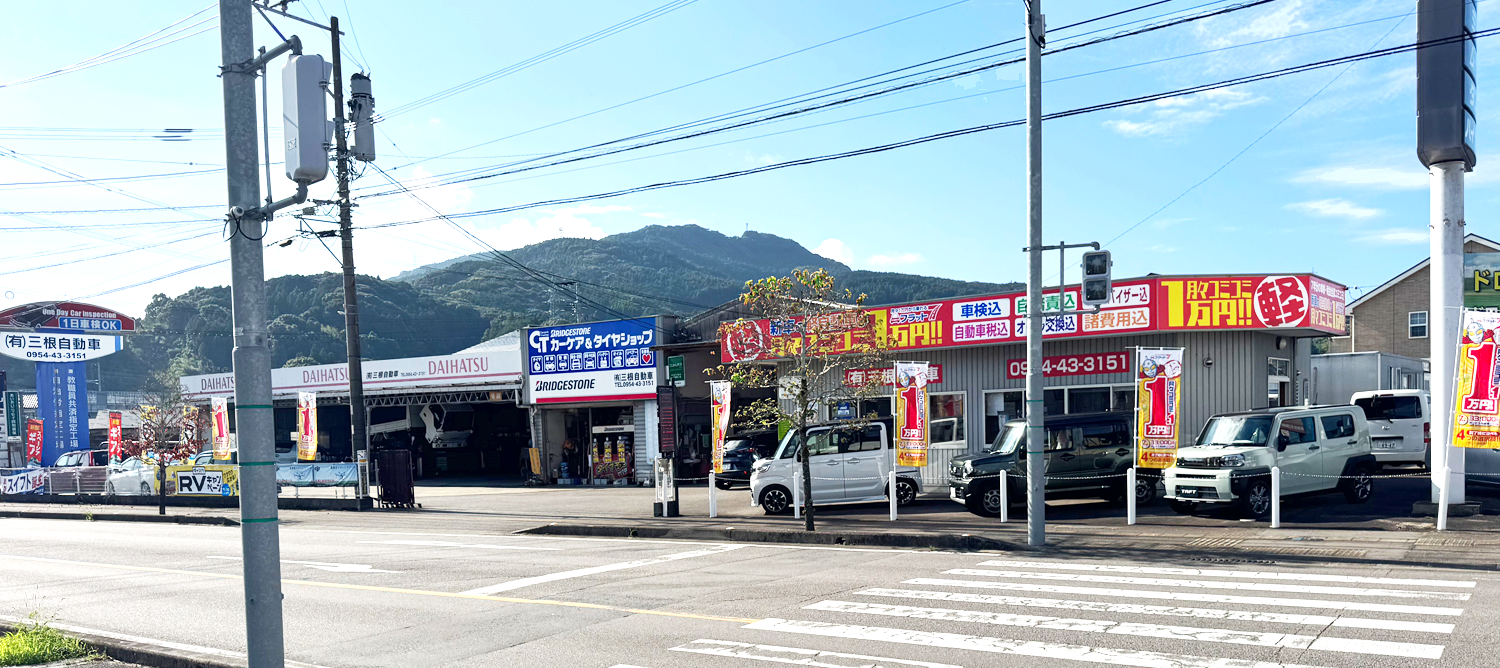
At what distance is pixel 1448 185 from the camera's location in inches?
602

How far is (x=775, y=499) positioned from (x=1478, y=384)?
39.1 feet

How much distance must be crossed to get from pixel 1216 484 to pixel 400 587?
40.5 ft

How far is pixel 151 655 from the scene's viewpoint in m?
8.88

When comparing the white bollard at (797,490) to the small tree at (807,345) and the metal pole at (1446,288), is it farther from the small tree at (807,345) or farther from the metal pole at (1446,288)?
the metal pole at (1446,288)

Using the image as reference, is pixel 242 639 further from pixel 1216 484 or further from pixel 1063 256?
pixel 1216 484

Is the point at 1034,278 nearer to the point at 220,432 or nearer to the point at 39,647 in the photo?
the point at 39,647

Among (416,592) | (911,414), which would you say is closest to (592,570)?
(416,592)

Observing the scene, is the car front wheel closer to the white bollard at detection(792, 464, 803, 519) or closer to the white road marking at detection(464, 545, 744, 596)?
the white bollard at detection(792, 464, 803, 519)

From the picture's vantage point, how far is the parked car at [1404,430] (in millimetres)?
23750

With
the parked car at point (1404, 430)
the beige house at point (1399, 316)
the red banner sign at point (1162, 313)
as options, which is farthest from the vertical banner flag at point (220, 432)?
the beige house at point (1399, 316)

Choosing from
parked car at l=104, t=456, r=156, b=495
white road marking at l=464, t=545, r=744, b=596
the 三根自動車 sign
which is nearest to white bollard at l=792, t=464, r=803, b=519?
white road marking at l=464, t=545, r=744, b=596

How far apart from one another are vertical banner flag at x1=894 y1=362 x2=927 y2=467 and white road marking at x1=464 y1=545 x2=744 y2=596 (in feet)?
15.6

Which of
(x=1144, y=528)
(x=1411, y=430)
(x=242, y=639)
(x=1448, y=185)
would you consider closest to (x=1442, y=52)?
(x=1448, y=185)

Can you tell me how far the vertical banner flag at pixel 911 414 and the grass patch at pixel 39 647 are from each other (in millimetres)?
13614
